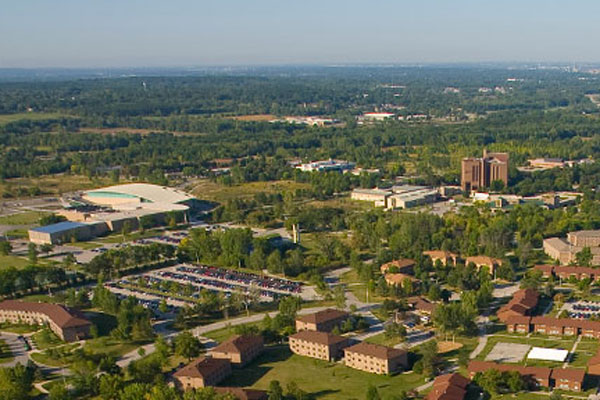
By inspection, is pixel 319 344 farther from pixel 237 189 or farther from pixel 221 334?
pixel 237 189

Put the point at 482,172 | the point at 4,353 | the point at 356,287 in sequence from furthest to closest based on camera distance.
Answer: the point at 482,172
the point at 356,287
the point at 4,353

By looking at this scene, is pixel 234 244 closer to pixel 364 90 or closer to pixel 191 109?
pixel 191 109

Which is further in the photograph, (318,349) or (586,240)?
(586,240)

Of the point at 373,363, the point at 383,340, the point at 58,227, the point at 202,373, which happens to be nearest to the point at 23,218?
the point at 58,227

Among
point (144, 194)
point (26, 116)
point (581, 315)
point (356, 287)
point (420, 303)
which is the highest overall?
point (26, 116)

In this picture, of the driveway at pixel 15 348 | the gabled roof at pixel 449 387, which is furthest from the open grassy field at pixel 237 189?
the gabled roof at pixel 449 387

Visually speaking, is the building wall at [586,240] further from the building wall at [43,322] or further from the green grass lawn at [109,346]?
the building wall at [43,322]

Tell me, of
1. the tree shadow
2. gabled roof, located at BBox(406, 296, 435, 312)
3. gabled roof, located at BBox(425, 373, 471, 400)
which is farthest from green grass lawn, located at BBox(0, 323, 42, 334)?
gabled roof, located at BBox(425, 373, 471, 400)
